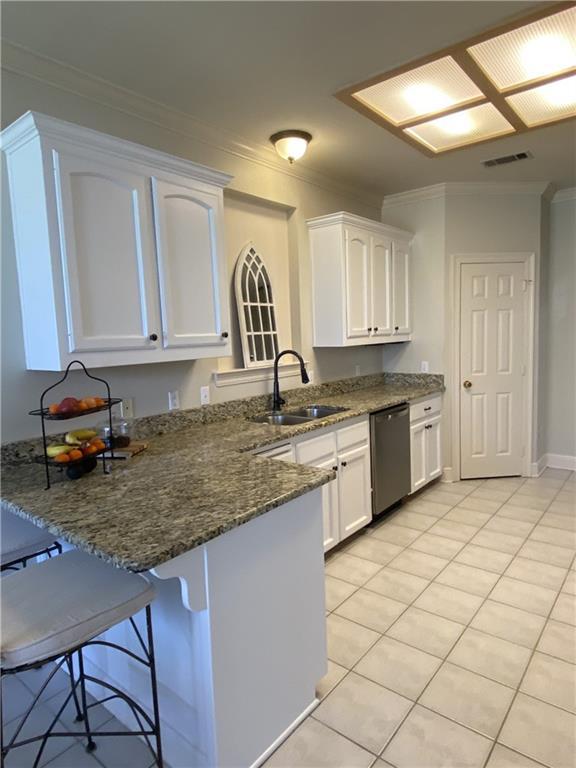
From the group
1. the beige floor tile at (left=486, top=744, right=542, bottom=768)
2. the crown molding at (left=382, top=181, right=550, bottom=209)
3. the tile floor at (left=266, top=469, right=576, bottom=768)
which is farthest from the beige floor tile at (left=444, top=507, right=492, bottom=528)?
the crown molding at (left=382, top=181, right=550, bottom=209)

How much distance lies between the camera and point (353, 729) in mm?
1695

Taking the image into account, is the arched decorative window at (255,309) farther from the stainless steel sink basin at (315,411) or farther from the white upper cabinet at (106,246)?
the white upper cabinet at (106,246)

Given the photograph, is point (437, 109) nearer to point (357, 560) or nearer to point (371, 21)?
point (371, 21)

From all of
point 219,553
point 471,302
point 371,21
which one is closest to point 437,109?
point 371,21

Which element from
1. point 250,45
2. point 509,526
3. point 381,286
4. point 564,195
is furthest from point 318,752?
point 564,195

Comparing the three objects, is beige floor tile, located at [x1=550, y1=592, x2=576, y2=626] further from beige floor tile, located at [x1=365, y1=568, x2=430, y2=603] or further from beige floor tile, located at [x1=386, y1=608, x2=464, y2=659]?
beige floor tile, located at [x1=365, y1=568, x2=430, y2=603]

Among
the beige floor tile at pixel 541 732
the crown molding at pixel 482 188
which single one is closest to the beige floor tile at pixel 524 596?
the beige floor tile at pixel 541 732

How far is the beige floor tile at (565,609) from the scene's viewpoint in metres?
2.28

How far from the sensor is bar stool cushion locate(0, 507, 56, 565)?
1845 mm

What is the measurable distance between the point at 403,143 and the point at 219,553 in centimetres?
285

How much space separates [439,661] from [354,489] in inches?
47.7

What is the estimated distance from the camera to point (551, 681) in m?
1.89

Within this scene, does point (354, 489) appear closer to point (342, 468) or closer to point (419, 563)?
point (342, 468)

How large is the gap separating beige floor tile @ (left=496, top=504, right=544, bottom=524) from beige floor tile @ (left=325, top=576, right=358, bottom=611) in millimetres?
1548
